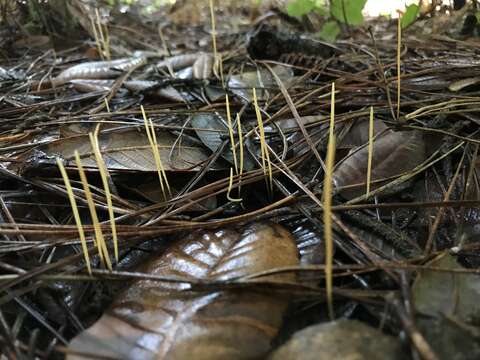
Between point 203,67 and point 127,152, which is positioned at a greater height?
point 203,67

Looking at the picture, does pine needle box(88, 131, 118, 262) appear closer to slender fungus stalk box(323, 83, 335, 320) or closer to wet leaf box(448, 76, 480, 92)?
slender fungus stalk box(323, 83, 335, 320)

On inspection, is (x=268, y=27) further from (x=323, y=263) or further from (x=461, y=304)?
(x=461, y=304)

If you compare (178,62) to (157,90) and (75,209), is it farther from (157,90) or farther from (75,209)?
(75,209)

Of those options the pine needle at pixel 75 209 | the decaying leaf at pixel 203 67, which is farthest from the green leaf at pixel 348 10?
the pine needle at pixel 75 209

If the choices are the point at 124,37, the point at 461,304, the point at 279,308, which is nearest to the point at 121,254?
the point at 279,308

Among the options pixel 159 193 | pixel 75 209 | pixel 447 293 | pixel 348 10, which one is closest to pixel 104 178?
pixel 75 209

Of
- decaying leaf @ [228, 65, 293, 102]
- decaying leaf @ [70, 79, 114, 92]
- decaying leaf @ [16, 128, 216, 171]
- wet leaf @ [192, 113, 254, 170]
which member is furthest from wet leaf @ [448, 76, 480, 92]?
decaying leaf @ [70, 79, 114, 92]

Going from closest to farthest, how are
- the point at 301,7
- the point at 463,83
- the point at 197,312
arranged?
1. the point at 197,312
2. the point at 463,83
3. the point at 301,7
